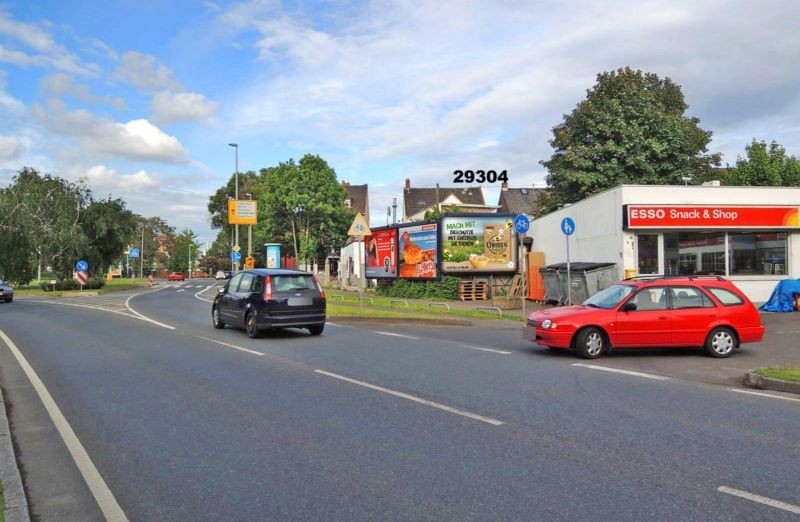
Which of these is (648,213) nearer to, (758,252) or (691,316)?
(758,252)

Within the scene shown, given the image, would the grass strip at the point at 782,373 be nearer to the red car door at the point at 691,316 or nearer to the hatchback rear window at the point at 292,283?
the red car door at the point at 691,316

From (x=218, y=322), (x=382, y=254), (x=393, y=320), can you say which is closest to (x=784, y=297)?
(x=393, y=320)

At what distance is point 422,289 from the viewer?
2783 centimetres

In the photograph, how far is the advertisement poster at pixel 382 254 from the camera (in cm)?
2997

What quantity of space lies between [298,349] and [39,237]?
39.3m

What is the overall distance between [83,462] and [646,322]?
908 cm

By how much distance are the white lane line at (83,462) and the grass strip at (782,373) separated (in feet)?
27.0

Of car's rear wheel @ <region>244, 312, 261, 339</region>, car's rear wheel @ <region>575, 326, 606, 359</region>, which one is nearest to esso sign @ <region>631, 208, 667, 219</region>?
car's rear wheel @ <region>575, 326, 606, 359</region>

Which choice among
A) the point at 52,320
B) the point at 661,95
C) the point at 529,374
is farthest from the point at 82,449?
the point at 661,95

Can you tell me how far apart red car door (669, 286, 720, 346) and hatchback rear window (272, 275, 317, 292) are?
798 centimetres

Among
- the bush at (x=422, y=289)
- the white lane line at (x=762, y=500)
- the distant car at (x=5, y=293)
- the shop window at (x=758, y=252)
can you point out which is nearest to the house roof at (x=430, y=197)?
the bush at (x=422, y=289)

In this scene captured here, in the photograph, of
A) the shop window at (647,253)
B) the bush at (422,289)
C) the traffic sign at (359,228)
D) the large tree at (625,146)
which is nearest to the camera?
the traffic sign at (359,228)

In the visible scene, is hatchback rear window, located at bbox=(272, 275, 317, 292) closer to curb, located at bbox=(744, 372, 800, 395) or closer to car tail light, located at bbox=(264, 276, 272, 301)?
car tail light, located at bbox=(264, 276, 272, 301)

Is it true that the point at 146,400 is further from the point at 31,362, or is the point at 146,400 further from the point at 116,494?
the point at 31,362
